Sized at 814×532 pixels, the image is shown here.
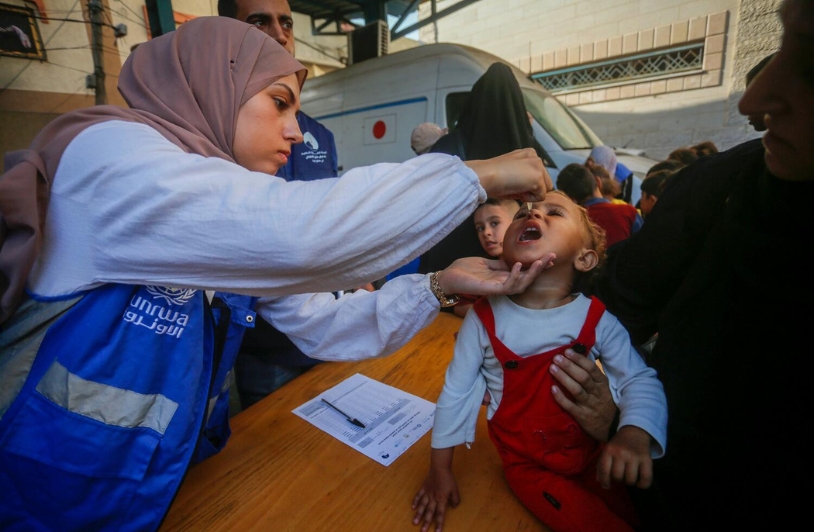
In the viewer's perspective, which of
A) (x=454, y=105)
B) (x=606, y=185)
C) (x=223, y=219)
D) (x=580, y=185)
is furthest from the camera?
(x=454, y=105)

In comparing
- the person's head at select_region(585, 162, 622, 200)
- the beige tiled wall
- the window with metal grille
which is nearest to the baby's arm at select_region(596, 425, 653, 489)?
the person's head at select_region(585, 162, 622, 200)

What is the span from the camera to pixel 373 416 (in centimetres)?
124

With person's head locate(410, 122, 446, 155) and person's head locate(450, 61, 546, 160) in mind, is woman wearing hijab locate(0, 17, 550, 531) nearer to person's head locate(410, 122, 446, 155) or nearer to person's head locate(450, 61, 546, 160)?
person's head locate(450, 61, 546, 160)

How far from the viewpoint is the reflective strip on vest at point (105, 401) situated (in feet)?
2.27

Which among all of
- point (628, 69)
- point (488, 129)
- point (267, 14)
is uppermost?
point (628, 69)

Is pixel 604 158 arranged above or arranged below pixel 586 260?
above

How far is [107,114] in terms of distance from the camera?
77cm

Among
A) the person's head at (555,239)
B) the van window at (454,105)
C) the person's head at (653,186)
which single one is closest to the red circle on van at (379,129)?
the van window at (454,105)

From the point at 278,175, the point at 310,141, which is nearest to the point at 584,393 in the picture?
the point at 278,175

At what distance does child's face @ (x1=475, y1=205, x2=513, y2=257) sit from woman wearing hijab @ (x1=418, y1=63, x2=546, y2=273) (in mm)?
112

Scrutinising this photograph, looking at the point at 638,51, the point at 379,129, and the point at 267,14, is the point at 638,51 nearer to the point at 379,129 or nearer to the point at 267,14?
the point at 379,129

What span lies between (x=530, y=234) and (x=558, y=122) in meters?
4.87

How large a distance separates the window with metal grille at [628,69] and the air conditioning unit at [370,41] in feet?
13.8

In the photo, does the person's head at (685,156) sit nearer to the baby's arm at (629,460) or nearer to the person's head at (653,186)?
the person's head at (653,186)
